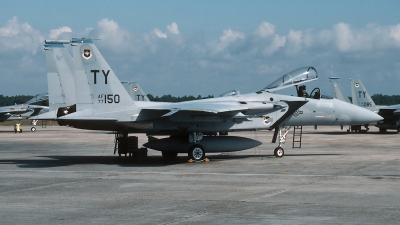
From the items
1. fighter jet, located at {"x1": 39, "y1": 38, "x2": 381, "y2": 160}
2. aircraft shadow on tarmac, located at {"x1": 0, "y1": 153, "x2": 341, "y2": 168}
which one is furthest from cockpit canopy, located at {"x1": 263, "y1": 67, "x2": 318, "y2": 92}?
aircraft shadow on tarmac, located at {"x1": 0, "y1": 153, "x2": 341, "y2": 168}

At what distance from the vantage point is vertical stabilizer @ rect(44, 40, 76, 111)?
21406 mm

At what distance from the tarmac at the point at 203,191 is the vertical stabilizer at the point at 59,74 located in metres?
2.47

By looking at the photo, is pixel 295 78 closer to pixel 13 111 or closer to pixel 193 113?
pixel 193 113

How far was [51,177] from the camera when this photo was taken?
15781 millimetres

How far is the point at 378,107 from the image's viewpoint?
150ft

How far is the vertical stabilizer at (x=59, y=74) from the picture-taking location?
21.4 metres

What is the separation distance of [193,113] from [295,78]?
4.64 m

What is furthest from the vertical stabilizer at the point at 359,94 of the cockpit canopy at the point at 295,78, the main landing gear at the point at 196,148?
the main landing gear at the point at 196,148

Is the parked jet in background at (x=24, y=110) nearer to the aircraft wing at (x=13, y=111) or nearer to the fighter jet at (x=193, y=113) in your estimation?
the aircraft wing at (x=13, y=111)

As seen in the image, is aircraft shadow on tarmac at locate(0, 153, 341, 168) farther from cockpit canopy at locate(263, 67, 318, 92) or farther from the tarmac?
cockpit canopy at locate(263, 67, 318, 92)

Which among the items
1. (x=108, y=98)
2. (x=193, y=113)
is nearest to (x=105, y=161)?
(x=108, y=98)

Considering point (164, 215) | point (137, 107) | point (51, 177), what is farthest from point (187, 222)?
point (137, 107)

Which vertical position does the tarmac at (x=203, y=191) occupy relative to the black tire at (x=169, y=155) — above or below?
below

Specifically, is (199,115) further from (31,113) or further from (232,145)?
(31,113)
